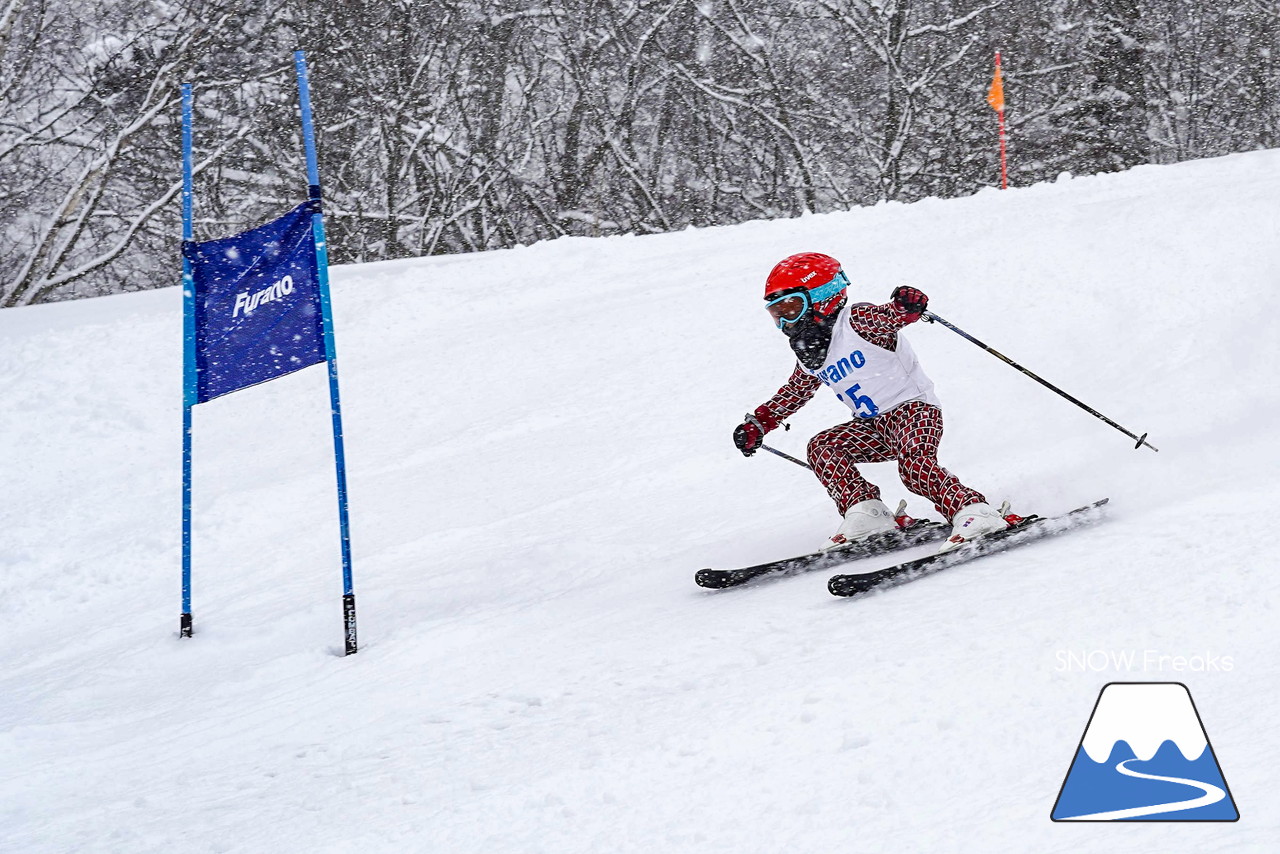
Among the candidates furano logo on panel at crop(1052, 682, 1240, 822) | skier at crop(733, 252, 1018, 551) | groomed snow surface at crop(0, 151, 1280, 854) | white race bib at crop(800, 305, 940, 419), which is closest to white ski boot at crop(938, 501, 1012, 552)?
skier at crop(733, 252, 1018, 551)

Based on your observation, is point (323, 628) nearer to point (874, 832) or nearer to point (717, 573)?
point (717, 573)

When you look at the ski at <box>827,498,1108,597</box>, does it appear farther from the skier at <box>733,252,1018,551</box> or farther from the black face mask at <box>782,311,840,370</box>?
the black face mask at <box>782,311,840,370</box>

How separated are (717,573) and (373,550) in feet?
7.84

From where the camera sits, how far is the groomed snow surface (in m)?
2.85

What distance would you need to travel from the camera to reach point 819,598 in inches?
175

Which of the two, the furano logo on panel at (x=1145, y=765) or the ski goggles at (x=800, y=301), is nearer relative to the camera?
the furano logo on panel at (x=1145, y=765)

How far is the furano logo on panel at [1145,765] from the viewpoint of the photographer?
243 cm

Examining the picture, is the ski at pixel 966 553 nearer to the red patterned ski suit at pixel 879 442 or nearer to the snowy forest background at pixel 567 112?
the red patterned ski suit at pixel 879 442

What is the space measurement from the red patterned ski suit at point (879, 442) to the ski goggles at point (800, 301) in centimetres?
17

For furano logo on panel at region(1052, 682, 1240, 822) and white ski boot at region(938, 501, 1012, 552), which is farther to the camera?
white ski boot at region(938, 501, 1012, 552)
